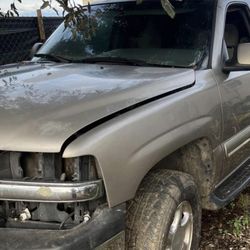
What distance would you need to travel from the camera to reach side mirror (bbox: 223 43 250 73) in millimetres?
3750

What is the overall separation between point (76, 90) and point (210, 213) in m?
2.11

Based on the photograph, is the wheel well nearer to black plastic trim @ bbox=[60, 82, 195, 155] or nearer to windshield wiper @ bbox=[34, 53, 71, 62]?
black plastic trim @ bbox=[60, 82, 195, 155]

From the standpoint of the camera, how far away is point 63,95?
2.87 m

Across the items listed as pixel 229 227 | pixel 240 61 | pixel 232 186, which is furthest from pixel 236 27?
pixel 229 227

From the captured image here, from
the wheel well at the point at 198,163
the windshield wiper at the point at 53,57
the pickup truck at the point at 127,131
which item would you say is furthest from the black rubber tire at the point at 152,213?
the windshield wiper at the point at 53,57

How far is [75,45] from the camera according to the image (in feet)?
13.9

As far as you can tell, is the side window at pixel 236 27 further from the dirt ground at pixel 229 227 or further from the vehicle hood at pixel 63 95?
the dirt ground at pixel 229 227

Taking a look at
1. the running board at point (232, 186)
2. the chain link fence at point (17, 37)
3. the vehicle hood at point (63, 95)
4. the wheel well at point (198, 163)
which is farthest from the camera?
the chain link fence at point (17, 37)

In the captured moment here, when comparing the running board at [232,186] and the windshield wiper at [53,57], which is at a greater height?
the windshield wiper at [53,57]

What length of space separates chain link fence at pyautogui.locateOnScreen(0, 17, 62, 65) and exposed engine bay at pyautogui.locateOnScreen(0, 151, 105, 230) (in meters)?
5.06

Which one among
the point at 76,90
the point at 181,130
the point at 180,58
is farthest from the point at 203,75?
the point at 76,90

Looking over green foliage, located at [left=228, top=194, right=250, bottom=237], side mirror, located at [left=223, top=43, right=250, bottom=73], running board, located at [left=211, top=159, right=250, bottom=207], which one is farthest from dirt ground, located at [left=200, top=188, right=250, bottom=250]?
side mirror, located at [left=223, top=43, right=250, bottom=73]

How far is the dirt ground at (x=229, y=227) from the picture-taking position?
3.86m

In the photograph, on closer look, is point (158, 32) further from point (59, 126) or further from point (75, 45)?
point (59, 126)
